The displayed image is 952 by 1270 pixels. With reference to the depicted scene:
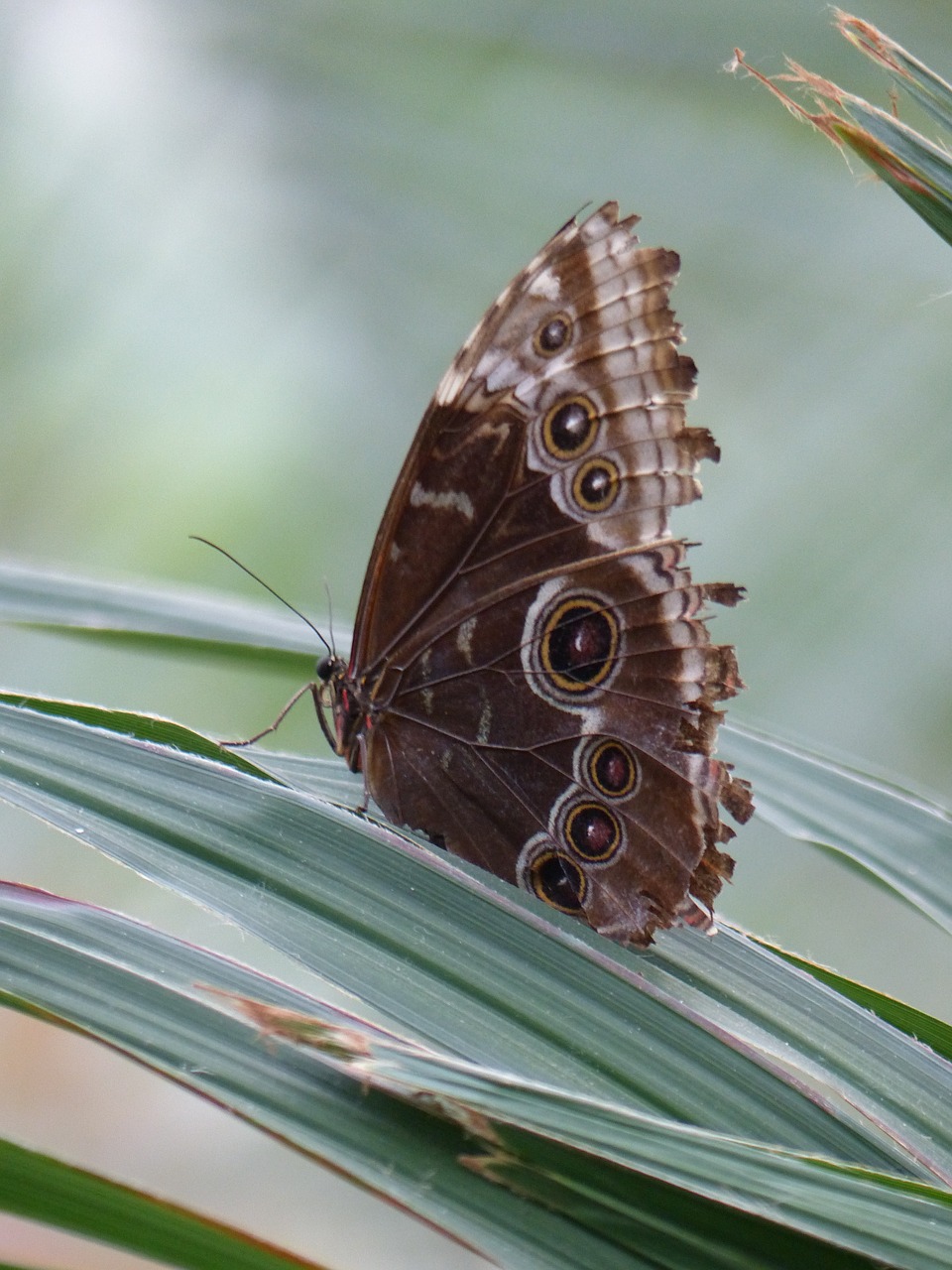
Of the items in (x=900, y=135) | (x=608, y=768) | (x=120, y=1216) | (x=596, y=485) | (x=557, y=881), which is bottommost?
(x=120, y=1216)

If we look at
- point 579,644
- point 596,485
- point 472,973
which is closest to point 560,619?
point 579,644

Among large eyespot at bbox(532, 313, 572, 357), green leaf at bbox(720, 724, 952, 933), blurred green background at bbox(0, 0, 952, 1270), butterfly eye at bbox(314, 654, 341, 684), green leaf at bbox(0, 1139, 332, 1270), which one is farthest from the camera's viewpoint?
blurred green background at bbox(0, 0, 952, 1270)

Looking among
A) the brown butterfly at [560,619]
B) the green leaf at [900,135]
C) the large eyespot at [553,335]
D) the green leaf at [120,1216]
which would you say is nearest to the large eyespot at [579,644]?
the brown butterfly at [560,619]

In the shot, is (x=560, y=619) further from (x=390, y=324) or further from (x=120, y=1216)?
(x=390, y=324)

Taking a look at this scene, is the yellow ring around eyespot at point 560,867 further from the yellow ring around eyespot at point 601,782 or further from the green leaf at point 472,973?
the green leaf at point 472,973

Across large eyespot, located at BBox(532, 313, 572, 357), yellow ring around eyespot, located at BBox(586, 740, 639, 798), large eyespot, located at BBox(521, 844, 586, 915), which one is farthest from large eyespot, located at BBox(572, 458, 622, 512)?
large eyespot, located at BBox(521, 844, 586, 915)

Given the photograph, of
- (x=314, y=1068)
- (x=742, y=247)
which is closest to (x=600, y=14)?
(x=742, y=247)

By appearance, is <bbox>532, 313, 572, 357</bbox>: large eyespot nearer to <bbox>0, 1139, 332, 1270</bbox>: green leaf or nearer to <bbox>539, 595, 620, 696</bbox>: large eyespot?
<bbox>539, 595, 620, 696</bbox>: large eyespot
